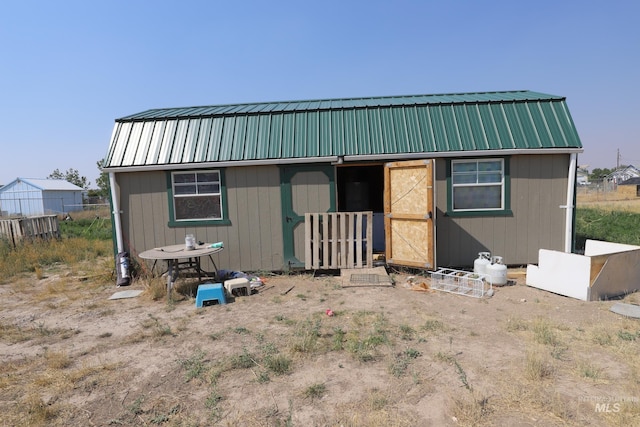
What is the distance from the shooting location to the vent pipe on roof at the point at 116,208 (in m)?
7.16

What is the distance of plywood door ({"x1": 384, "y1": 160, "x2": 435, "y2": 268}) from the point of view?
21.1 feet

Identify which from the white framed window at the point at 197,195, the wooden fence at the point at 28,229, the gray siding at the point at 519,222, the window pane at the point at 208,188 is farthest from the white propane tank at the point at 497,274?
the wooden fence at the point at 28,229

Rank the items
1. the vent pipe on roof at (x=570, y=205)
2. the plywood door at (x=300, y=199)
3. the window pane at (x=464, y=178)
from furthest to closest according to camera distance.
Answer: the plywood door at (x=300, y=199)
the window pane at (x=464, y=178)
the vent pipe on roof at (x=570, y=205)

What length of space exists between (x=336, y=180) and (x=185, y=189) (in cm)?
331

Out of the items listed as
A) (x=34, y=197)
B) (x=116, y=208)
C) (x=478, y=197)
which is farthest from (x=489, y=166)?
(x=34, y=197)

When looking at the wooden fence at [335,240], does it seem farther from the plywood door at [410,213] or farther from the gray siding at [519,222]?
the gray siding at [519,222]

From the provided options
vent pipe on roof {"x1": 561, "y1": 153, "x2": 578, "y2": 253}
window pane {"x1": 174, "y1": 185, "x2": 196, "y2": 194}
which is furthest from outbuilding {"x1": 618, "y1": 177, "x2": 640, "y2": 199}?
window pane {"x1": 174, "y1": 185, "x2": 196, "y2": 194}

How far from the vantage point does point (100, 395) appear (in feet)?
9.93

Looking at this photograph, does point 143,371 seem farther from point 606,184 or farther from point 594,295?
point 606,184

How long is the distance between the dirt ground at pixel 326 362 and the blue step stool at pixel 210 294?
0.16m

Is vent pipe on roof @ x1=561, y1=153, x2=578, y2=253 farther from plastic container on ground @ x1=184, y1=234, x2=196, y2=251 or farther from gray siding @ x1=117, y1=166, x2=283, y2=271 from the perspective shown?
plastic container on ground @ x1=184, y1=234, x2=196, y2=251

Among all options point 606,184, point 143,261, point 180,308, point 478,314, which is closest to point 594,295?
point 478,314

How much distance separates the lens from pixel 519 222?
277 inches

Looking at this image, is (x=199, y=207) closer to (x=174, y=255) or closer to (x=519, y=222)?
(x=174, y=255)
